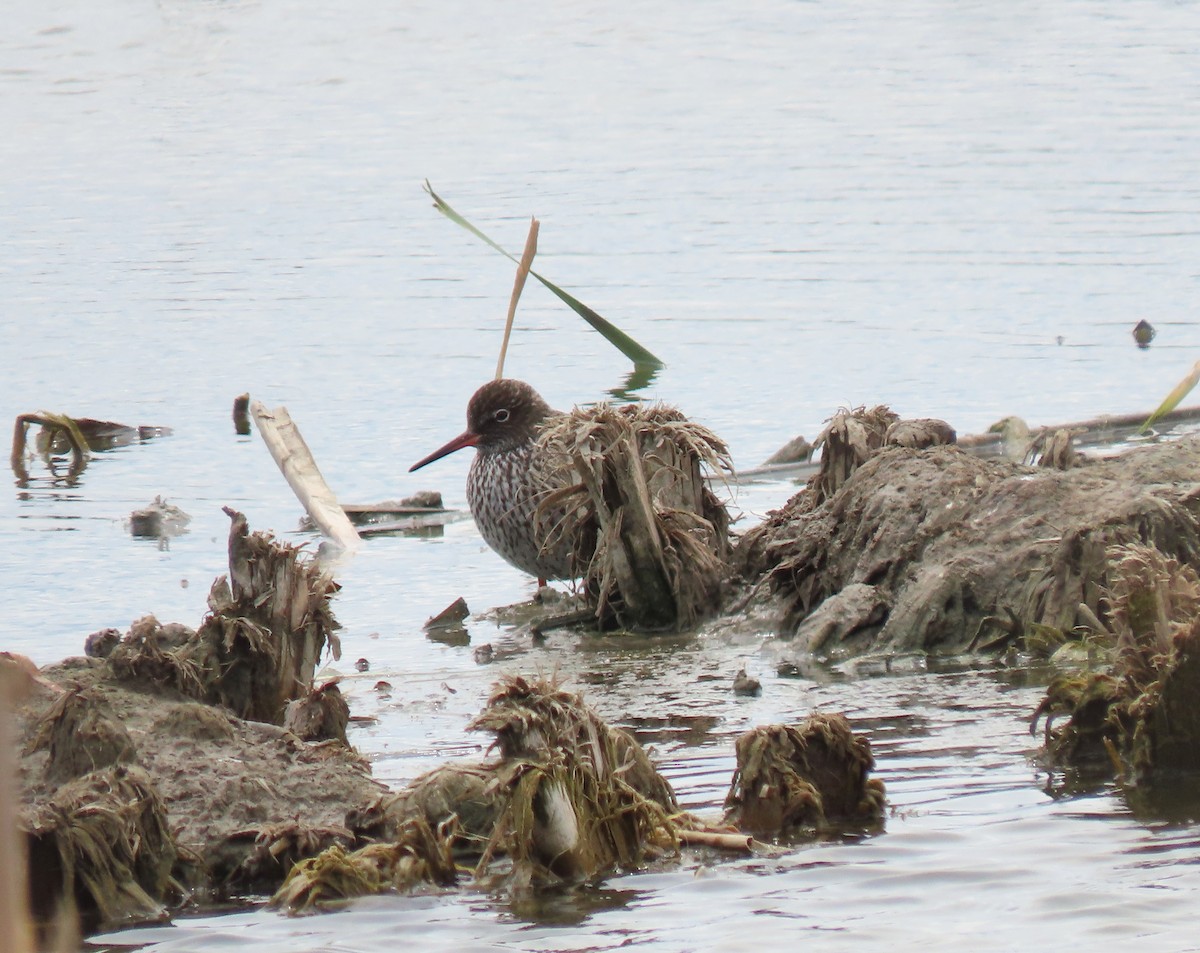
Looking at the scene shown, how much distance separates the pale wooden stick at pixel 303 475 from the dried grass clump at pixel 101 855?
168 inches

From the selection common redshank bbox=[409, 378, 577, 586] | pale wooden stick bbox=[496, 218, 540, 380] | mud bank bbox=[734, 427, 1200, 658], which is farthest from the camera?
pale wooden stick bbox=[496, 218, 540, 380]

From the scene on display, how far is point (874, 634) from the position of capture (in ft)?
21.7

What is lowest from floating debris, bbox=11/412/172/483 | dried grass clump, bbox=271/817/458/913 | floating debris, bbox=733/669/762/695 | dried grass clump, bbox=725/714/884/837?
dried grass clump, bbox=271/817/458/913

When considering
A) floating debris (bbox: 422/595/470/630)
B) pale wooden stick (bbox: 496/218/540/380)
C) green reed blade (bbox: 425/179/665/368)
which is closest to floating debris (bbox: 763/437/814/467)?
green reed blade (bbox: 425/179/665/368)

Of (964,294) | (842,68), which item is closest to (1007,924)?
(964,294)

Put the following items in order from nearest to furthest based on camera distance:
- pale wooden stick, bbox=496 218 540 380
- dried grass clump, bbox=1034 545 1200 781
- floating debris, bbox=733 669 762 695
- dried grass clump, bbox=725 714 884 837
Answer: dried grass clump, bbox=725 714 884 837
dried grass clump, bbox=1034 545 1200 781
floating debris, bbox=733 669 762 695
pale wooden stick, bbox=496 218 540 380

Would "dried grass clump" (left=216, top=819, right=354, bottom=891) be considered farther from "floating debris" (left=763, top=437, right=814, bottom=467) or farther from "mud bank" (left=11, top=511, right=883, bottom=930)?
"floating debris" (left=763, top=437, right=814, bottom=467)

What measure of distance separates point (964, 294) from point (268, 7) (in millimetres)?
19476

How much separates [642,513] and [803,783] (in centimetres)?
268

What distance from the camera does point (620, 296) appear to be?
13906 mm

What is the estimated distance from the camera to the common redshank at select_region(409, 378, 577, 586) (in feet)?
26.4

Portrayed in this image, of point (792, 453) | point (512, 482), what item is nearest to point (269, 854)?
point (512, 482)

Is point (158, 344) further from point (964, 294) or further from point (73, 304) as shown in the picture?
point (964, 294)

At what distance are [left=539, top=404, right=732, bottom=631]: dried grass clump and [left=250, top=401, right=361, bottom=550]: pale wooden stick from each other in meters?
1.46
